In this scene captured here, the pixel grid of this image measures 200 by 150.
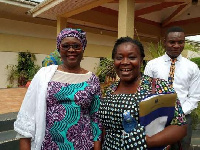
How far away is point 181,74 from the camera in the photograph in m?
2.31

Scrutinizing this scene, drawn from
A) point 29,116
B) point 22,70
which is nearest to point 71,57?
point 29,116

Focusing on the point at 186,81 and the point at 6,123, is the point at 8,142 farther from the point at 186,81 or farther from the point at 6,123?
the point at 186,81

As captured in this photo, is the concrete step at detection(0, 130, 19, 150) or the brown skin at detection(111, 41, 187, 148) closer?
the brown skin at detection(111, 41, 187, 148)

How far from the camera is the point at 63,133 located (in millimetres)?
1575

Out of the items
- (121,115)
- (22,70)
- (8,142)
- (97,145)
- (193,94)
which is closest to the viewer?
(121,115)

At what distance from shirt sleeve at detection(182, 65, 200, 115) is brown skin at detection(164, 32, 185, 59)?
0.27 metres

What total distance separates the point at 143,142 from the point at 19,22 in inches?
402

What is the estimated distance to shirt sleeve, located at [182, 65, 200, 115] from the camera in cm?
225

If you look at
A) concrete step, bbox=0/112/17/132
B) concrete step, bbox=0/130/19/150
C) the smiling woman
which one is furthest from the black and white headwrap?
concrete step, bbox=0/112/17/132

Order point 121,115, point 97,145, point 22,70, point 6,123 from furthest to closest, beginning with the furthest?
point 22,70
point 6,123
point 97,145
point 121,115

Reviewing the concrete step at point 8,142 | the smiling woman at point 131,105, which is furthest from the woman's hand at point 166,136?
the concrete step at point 8,142

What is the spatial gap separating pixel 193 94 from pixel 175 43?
566mm

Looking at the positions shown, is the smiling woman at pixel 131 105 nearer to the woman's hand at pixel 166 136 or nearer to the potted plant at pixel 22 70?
the woman's hand at pixel 166 136

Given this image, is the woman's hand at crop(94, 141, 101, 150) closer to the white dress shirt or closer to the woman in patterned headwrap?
the woman in patterned headwrap
